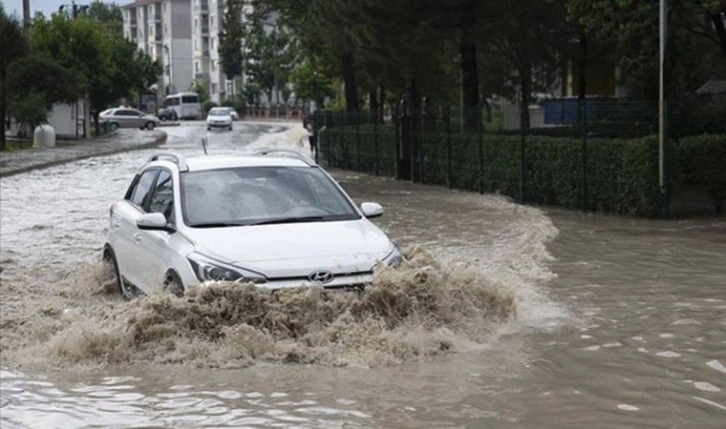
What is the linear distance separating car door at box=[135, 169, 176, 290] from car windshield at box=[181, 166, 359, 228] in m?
0.22

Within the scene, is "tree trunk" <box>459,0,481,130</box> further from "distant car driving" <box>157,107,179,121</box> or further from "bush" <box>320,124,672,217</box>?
"distant car driving" <box>157,107,179,121</box>

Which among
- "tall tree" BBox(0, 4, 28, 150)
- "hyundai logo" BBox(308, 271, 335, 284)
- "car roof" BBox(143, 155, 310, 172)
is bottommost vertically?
"hyundai logo" BBox(308, 271, 335, 284)

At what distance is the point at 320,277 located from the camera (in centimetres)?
848

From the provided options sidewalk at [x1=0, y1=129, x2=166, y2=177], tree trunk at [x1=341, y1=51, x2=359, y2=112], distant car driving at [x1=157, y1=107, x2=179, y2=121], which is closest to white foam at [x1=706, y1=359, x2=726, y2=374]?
sidewalk at [x1=0, y1=129, x2=166, y2=177]

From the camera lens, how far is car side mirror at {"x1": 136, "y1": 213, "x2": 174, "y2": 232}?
373 inches

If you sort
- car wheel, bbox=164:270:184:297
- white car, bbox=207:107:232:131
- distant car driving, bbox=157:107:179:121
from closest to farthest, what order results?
car wheel, bbox=164:270:184:297
white car, bbox=207:107:232:131
distant car driving, bbox=157:107:179:121

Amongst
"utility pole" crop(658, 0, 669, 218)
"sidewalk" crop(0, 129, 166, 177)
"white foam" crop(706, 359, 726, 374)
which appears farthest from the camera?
"sidewalk" crop(0, 129, 166, 177)

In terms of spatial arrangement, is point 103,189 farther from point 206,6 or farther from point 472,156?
point 206,6

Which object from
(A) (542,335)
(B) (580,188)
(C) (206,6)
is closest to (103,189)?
(B) (580,188)

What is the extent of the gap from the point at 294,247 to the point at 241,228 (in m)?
0.70

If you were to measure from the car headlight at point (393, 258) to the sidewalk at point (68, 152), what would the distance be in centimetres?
2521

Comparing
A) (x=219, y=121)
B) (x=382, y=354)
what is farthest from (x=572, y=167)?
(x=219, y=121)

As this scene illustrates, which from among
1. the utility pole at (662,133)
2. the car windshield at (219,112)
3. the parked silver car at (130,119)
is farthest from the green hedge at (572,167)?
the parked silver car at (130,119)

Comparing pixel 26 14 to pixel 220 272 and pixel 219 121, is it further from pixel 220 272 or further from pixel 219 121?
pixel 220 272
